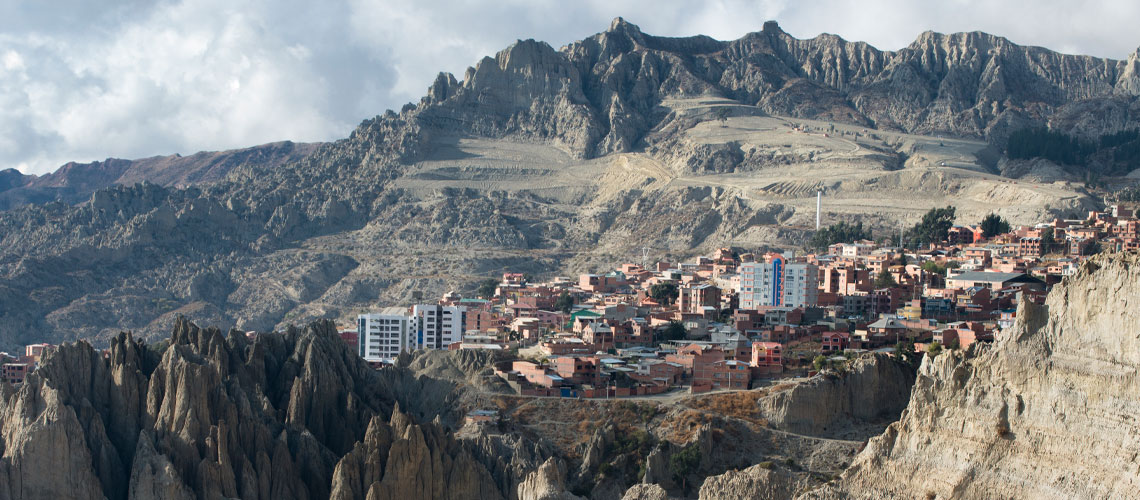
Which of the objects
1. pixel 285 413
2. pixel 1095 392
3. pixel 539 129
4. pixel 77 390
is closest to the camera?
pixel 1095 392

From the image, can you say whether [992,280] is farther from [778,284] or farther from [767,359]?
[767,359]

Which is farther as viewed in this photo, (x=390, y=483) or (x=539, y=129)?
(x=539, y=129)

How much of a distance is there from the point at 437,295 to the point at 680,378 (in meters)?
56.2

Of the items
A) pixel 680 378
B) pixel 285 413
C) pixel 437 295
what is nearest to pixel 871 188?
pixel 437 295

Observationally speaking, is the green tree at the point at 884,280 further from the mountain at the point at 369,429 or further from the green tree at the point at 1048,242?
the mountain at the point at 369,429

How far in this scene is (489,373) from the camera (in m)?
72.4

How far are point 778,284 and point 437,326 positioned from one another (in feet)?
71.3

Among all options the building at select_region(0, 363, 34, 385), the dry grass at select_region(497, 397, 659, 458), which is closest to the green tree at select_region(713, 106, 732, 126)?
the building at select_region(0, 363, 34, 385)

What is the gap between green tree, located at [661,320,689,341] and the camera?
80.4 m

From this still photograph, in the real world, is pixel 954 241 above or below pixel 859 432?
above

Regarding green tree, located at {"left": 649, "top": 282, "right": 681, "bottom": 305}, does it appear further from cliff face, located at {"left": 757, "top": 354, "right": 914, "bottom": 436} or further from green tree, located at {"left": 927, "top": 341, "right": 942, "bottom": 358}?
cliff face, located at {"left": 757, "top": 354, "right": 914, "bottom": 436}

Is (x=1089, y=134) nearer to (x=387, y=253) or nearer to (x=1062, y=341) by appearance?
(x=387, y=253)

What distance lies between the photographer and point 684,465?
5822 centimetres

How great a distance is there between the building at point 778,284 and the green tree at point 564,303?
12.0 meters
